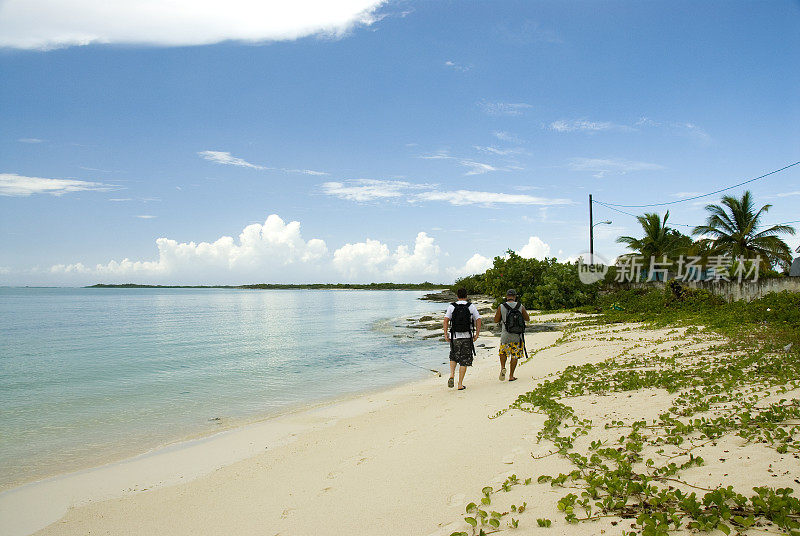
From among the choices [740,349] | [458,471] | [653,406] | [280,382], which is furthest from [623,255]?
[458,471]

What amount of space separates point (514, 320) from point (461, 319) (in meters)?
1.18

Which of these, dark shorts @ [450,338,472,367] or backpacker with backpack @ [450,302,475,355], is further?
dark shorts @ [450,338,472,367]

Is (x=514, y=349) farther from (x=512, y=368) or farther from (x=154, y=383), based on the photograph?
(x=154, y=383)

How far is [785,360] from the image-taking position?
8852 millimetres

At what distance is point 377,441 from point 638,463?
3725mm

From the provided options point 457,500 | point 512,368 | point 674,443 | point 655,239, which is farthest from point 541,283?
point 457,500

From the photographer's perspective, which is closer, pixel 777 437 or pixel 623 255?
pixel 777 437

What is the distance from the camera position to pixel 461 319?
10117 mm

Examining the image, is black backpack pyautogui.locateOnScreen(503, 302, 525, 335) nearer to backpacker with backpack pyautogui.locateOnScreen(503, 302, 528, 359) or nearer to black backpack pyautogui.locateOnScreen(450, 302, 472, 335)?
backpacker with backpack pyautogui.locateOnScreen(503, 302, 528, 359)

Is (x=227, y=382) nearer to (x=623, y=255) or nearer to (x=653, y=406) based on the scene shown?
(x=653, y=406)

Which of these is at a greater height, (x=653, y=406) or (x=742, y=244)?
(x=742, y=244)

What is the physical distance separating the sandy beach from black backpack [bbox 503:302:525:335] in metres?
1.31

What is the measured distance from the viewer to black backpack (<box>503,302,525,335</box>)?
33.4ft

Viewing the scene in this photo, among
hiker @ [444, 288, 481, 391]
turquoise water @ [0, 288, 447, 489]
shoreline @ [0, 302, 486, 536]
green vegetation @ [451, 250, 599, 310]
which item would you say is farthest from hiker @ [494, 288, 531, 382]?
green vegetation @ [451, 250, 599, 310]
